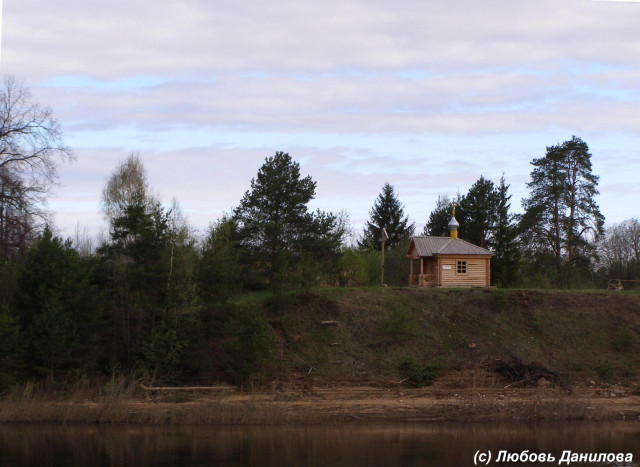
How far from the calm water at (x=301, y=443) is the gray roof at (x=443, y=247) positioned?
15.1m

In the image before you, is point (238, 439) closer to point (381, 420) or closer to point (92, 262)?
point (381, 420)

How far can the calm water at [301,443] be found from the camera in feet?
73.4

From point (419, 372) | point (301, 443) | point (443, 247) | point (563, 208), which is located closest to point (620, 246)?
point (563, 208)

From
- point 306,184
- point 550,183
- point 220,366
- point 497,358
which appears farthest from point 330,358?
point 550,183

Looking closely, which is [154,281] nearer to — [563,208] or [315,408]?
[315,408]

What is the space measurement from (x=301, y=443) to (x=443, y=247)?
1999cm

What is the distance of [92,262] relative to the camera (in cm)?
3422

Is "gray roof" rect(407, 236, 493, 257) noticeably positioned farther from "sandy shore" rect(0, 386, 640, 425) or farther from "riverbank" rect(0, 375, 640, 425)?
"sandy shore" rect(0, 386, 640, 425)

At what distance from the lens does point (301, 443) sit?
25.2m

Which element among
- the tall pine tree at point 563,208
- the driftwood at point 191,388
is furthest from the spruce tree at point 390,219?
the driftwood at point 191,388

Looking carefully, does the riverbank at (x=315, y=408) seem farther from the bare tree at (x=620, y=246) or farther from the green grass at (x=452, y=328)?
the bare tree at (x=620, y=246)

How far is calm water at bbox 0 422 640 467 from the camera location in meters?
22.4

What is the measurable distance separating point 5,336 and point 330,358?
1441cm

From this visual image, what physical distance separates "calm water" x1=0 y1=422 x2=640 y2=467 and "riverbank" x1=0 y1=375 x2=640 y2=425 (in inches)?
28.9
